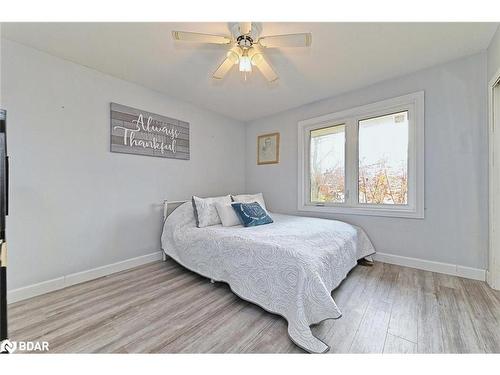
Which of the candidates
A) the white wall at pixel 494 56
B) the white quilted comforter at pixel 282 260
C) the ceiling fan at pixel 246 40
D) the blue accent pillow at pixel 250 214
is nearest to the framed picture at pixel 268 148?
the blue accent pillow at pixel 250 214

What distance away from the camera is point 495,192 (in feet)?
6.50

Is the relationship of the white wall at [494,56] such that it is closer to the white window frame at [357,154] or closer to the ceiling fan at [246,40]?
the white window frame at [357,154]

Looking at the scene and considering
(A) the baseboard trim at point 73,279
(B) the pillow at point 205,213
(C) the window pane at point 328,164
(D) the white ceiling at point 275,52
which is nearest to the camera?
(D) the white ceiling at point 275,52

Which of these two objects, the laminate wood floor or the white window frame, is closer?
the laminate wood floor

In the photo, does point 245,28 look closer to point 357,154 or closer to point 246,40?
point 246,40

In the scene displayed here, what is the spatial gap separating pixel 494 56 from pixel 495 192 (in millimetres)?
1218

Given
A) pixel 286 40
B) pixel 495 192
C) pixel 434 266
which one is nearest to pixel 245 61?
pixel 286 40

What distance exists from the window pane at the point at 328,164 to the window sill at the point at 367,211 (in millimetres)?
128

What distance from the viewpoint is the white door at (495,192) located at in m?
1.96

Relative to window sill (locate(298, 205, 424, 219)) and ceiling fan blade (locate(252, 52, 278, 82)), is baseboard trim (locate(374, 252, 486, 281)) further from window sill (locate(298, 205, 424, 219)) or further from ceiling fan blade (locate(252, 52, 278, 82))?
ceiling fan blade (locate(252, 52, 278, 82))

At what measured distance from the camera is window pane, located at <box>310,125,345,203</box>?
3.13m

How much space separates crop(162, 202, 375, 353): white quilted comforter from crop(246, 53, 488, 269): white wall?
496 mm

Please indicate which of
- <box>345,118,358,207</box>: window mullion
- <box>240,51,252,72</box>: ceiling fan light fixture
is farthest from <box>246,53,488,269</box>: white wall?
<box>240,51,252,72</box>: ceiling fan light fixture

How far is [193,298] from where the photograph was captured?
6.35 feet
